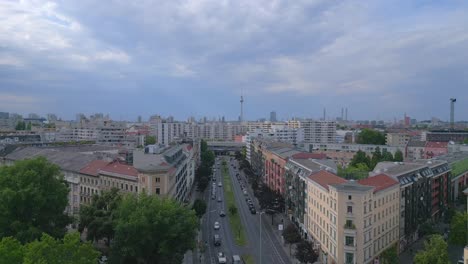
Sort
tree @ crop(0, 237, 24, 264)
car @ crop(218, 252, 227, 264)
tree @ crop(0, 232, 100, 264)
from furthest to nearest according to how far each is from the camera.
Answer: car @ crop(218, 252, 227, 264), tree @ crop(0, 237, 24, 264), tree @ crop(0, 232, 100, 264)

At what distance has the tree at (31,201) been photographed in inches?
1773

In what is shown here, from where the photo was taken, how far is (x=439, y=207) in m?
69.8

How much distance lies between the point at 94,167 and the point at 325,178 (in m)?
36.6

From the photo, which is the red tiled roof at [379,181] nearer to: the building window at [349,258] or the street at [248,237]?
the building window at [349,258]

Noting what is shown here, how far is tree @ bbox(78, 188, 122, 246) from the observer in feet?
158

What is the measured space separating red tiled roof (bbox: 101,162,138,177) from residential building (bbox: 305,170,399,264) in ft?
82.8

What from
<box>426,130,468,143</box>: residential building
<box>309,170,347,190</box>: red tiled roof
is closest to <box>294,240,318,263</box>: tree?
<box>309,170,347,190</box>: red tiled roof

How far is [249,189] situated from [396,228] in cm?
5355

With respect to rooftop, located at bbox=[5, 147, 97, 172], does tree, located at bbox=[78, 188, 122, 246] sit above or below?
below

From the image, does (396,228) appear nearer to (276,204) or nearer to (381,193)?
(381,193)

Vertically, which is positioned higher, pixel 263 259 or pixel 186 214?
pixel 186 214

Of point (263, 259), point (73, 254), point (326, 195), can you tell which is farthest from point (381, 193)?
point (73, 254)

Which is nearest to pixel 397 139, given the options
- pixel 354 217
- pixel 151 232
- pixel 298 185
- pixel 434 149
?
pixel 434 149

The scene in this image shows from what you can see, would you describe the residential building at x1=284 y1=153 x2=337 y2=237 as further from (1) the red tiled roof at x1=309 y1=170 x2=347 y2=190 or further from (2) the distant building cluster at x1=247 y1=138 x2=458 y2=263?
(1) the red tiled roof at x1=309 y1=170 x2=347 y2=190
